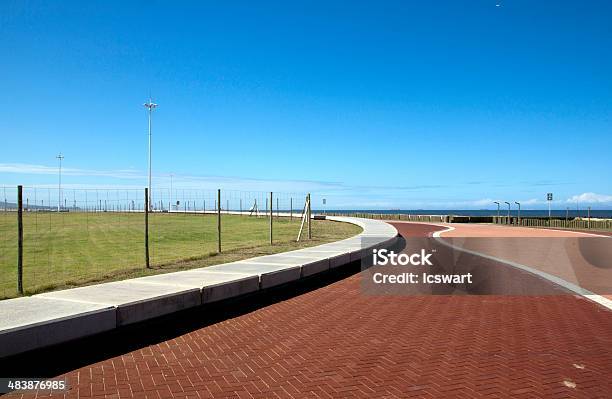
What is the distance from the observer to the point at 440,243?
21125 mm

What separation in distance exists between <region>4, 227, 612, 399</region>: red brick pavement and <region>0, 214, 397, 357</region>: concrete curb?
738mm

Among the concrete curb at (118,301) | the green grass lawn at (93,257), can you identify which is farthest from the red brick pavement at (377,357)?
the green grass lawn at (93,257)

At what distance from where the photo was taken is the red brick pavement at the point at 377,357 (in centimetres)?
458

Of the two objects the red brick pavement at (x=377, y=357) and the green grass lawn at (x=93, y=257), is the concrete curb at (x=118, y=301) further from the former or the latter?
the green grass lawn at (x=93, y=257)

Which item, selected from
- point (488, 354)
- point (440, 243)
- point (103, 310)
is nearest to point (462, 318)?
point (488, 354)

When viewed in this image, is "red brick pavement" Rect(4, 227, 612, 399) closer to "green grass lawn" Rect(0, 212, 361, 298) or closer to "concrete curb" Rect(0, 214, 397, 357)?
"concrete curb" Rect(0, 214, 397, 357)

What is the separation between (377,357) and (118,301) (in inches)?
148

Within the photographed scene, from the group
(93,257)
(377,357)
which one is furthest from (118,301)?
(93,257)

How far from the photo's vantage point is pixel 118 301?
6926 millimetres

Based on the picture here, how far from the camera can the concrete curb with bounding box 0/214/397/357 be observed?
5.54 metres

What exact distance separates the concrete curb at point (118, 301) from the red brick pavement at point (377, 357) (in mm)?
738

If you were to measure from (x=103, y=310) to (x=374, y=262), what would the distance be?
975cm

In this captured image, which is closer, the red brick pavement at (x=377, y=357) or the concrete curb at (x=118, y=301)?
the red brick pavement at (x=377, y=357)

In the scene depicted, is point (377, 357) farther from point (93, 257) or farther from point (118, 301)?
point (93, 257)
